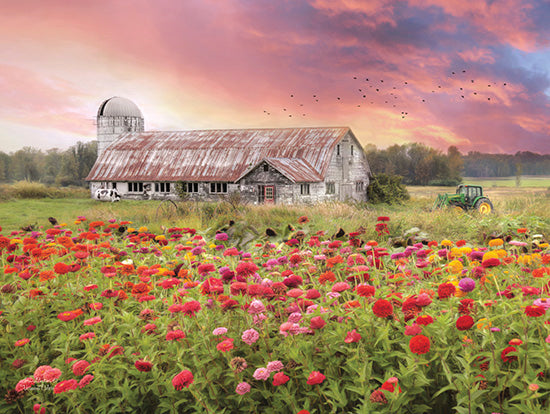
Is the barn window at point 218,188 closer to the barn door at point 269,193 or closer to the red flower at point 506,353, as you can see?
the barn door at point 269,193

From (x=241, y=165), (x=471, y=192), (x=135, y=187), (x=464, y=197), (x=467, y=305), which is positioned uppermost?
(x=241, y=165)

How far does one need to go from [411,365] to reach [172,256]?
399cm

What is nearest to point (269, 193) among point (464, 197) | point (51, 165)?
point (464, 197)

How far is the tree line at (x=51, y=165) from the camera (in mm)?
64062

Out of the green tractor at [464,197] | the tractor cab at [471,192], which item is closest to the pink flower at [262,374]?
the green tractor at [464,197]

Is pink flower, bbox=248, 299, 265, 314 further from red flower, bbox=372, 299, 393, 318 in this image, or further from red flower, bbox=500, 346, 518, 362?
red flower, bbox=500, 346, 518, 362

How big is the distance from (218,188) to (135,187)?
8507mm

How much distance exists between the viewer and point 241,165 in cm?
3341

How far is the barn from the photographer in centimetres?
2947

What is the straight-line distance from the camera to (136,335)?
325cm

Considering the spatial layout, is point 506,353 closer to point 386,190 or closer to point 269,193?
point 269,193

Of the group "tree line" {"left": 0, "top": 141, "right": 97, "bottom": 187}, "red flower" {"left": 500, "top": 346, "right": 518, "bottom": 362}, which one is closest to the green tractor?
"red flower" {"left": 500, "top": 346, "right": 518, "bottom": 362}

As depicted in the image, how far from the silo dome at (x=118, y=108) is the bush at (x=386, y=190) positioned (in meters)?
27.3

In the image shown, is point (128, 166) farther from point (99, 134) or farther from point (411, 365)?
point (411, 365)
